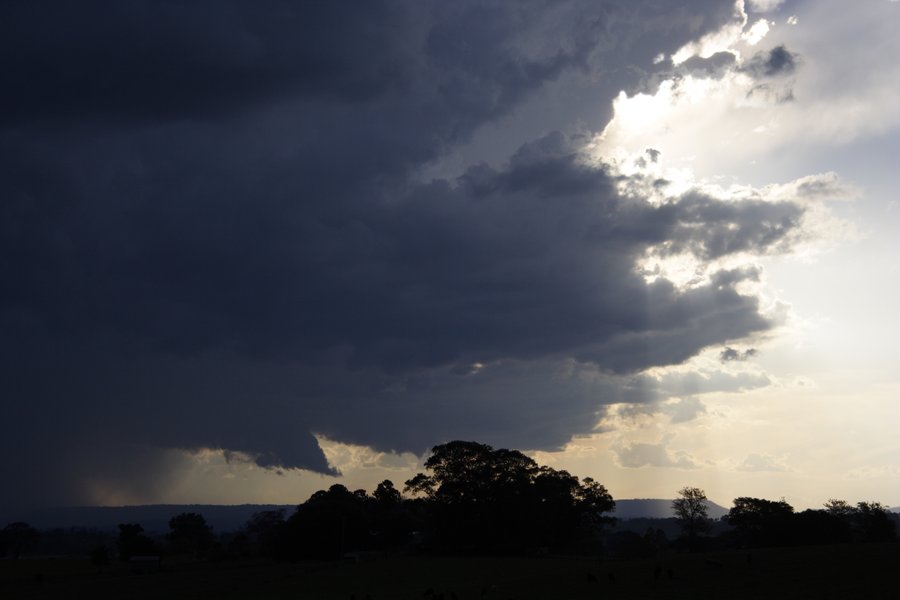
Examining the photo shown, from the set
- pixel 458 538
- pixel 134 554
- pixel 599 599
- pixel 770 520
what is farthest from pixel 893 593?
pixel 134 554

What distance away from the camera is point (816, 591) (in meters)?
53.8

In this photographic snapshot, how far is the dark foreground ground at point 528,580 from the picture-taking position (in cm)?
5869

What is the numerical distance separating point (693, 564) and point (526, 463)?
61891mm

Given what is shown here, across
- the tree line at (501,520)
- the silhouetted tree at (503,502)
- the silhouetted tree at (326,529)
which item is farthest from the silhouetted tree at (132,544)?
the silhouetted tree at (503,502)

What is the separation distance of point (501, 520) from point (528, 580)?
180ft

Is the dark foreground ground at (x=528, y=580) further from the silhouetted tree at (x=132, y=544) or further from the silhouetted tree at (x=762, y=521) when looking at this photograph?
the silhouetted tree at (x=132, y=544)

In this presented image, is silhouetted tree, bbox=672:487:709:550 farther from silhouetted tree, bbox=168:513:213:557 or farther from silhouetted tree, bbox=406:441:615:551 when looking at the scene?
silhouetted tree, bbox=168:513:213:557

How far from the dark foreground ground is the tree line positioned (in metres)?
20.5

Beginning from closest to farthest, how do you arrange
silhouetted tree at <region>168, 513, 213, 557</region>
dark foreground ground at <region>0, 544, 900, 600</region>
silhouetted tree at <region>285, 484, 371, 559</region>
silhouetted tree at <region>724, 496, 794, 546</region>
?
dark foreground ground at <region>0, 544, 900, 600</region> < silhouetted tree at <region>724, 496, 794, 546</region> < silhouetted tree at <region>285, 484, 371, 559</region> < silhouetted tree at <region>168, 513, 213, 557</region>

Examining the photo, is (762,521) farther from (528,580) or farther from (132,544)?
(132,544)

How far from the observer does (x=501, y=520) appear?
5007 inches

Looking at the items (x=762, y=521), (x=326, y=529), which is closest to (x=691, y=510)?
(x=762, y=521)

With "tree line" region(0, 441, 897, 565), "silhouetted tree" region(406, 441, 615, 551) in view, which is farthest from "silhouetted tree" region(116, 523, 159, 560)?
"silhouetted tree" region(406, 441, 615, 551)

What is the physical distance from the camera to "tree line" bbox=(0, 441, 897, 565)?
12306 centimetres
